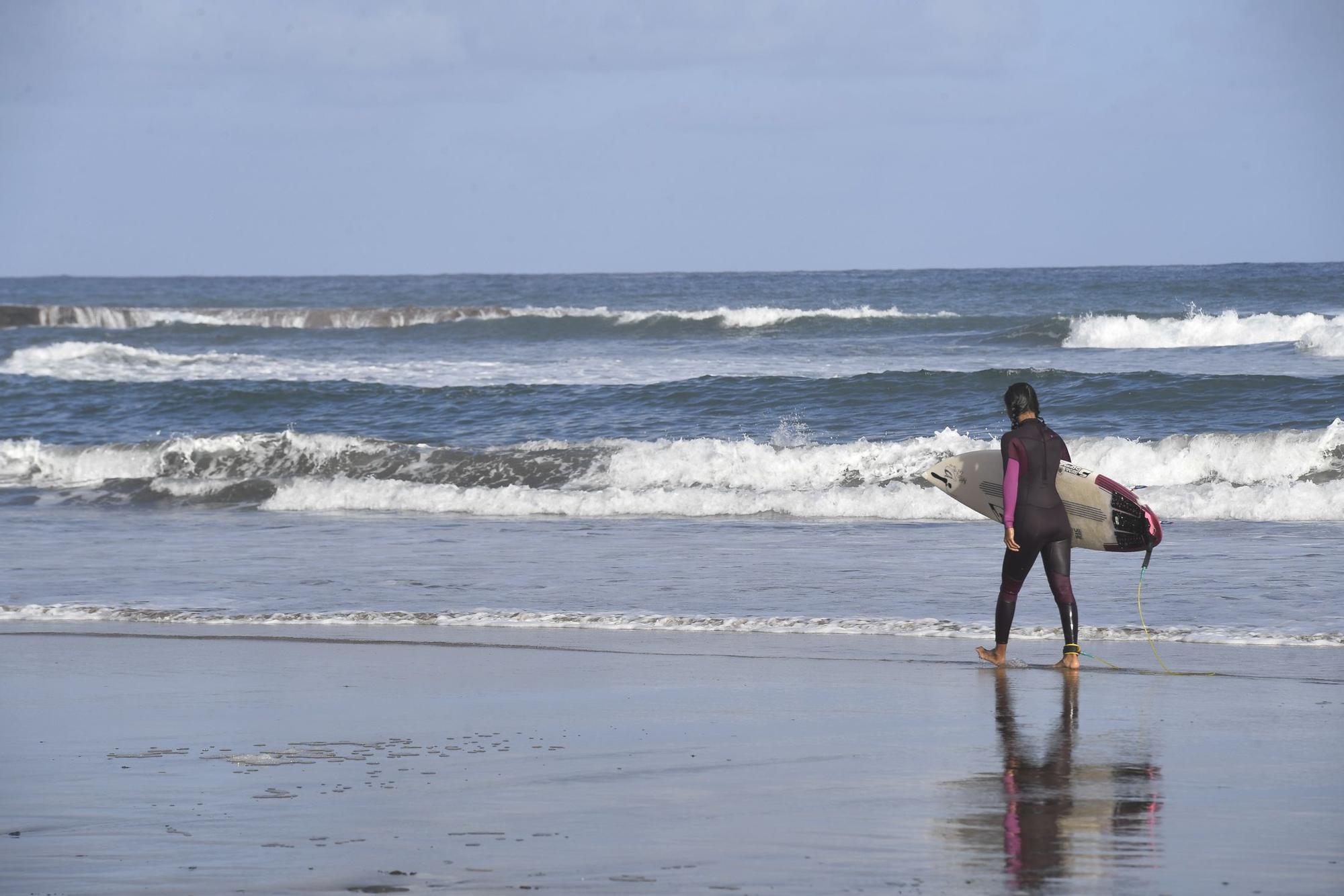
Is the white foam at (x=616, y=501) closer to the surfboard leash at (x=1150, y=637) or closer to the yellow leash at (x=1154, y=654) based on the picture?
the surfboard leash at (x=1150, y=637)

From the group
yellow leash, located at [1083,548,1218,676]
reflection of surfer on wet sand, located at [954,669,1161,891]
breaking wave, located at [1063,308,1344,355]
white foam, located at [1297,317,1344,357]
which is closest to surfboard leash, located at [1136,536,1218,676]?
yellow leash, located at [1083,548,1218,676]

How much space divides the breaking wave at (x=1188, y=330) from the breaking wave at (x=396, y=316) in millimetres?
8331

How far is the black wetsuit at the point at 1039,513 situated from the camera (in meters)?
7.65

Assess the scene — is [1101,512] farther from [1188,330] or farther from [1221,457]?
[1188,330]

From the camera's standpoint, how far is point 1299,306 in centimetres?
3759

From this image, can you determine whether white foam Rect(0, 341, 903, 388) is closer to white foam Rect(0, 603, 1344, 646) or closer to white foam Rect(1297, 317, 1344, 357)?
white foam Rect(1297, 317, 1344, 357)

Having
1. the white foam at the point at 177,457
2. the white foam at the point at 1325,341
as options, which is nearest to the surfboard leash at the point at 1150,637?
the white foam at the point at 177,457

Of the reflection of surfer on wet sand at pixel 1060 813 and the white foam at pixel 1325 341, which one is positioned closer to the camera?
the reflection of surfer on wet sand at pixel 1060 813

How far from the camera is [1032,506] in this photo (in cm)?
769

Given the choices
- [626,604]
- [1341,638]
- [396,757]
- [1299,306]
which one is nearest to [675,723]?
[396,757]

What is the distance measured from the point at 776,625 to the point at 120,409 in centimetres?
1793

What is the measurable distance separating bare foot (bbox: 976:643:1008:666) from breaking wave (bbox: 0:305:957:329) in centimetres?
3274

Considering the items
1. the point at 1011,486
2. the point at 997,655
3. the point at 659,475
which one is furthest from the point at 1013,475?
the point at 659,475

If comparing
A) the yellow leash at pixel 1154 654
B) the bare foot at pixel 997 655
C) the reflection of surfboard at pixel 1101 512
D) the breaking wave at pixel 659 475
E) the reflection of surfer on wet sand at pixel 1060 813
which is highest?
the reflection of surfboard at pixel 1101 512
